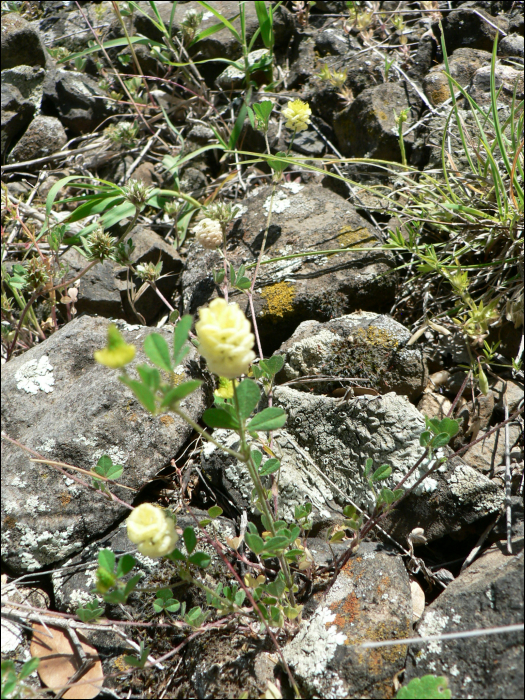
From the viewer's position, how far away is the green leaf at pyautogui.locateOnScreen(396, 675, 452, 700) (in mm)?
1238

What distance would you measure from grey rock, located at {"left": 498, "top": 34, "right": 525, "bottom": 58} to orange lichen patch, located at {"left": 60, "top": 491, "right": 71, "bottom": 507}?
11.1 feet

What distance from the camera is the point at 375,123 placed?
9.62ft

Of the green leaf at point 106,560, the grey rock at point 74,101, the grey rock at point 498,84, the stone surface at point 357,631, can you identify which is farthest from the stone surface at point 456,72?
the green leaf at point 106,560

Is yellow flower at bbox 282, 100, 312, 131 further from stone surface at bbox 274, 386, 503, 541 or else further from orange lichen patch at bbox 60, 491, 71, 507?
orange lichen patch at bbox 60, 491, 71, 507

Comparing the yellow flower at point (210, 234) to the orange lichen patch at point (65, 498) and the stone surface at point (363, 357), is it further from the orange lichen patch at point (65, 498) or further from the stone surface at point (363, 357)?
the orange lichen patch at point (65, 498)

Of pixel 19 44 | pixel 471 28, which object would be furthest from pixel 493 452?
pixel 19 44

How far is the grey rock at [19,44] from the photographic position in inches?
155

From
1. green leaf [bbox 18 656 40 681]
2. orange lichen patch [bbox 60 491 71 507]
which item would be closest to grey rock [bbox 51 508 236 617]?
orange lichen patch [bbox 60 491 71 507]

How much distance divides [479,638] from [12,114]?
4.07 meters

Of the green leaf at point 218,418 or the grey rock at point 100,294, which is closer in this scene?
the green leaf at point 218,418

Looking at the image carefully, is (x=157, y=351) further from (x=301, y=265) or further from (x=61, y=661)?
(x=301, y=265)

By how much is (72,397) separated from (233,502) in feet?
2.66

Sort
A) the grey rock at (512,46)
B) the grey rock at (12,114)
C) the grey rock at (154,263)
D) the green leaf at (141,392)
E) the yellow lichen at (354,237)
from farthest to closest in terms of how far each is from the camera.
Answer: the grey rock at (12,114) < the grey rock at (512,46) < the grey rock at (154,263) < the yellow lichen at (354,237) < the green leaf at (141,392)

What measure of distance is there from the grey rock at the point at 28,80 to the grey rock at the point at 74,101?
5 cm
